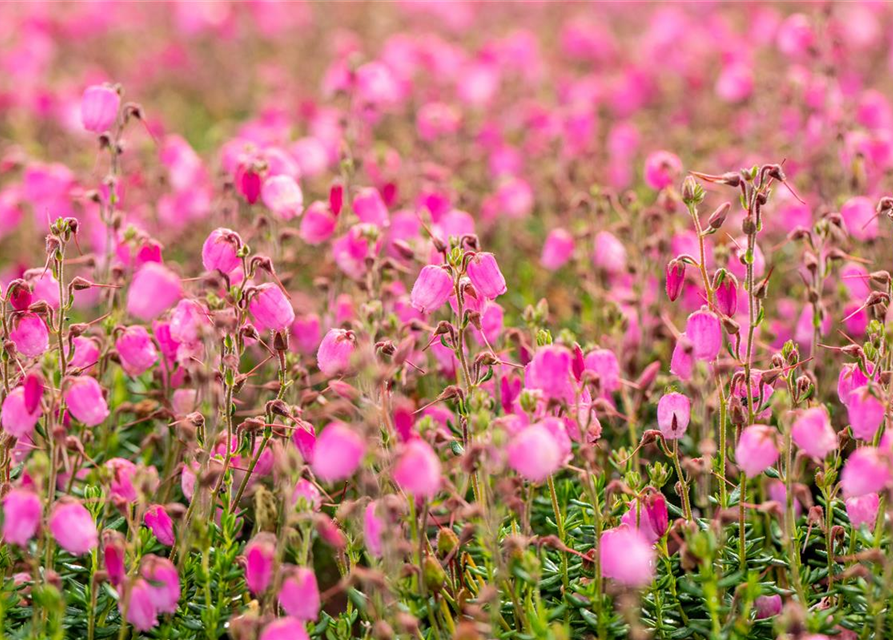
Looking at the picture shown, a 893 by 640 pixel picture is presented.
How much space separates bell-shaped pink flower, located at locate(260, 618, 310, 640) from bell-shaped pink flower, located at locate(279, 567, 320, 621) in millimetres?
30

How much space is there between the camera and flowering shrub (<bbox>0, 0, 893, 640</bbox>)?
2.12 m

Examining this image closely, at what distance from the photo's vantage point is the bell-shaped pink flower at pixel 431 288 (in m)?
2.39

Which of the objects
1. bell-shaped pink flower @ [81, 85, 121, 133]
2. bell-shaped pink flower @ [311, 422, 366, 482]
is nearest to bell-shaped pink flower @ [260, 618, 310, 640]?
bell-shaped pink flower @ [311, 422, 366, 482]

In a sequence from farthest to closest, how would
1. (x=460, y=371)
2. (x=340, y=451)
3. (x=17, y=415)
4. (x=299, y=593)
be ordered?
(x=460, y=371) → (x=17, y=415) → (x=299, y=593) → (x=340, y=451)

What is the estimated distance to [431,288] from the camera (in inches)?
94.3

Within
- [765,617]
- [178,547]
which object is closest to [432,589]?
[178,547]

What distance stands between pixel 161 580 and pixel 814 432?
1.35 m

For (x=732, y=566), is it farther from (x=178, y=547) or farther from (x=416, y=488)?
(x=178, y=547)

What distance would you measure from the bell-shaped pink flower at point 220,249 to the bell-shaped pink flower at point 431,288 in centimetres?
44

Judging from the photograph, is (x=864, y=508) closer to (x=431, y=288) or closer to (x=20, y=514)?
(x=431, y=288)

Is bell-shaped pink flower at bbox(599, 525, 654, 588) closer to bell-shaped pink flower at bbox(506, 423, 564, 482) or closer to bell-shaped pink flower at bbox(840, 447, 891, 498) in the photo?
bell-shaped pink flower at bbox(506, 423, 564, 482)

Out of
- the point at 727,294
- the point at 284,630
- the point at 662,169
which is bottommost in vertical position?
the point at 284,630

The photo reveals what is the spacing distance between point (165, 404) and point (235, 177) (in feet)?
2.38

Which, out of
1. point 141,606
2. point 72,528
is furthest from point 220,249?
point 141,606
